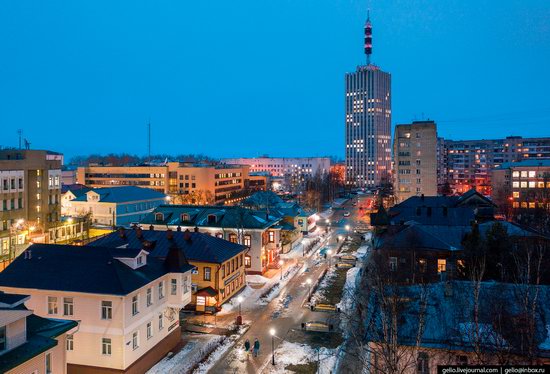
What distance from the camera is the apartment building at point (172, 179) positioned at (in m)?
116

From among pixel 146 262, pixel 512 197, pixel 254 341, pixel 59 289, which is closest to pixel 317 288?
pixel 254 341

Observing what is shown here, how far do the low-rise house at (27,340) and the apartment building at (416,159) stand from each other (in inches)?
3258

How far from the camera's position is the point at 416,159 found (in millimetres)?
92688

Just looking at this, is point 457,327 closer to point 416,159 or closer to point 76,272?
point 76,272

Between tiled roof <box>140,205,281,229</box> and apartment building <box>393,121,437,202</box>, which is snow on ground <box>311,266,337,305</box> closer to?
tiled roof <box>140,205,281,229</box>

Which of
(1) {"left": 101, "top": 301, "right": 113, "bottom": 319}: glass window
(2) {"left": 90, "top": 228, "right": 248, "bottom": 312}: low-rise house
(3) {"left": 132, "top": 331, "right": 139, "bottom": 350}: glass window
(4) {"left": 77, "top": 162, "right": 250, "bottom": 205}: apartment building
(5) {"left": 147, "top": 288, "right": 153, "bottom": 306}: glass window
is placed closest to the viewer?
(1) {"left": 101, "top": 301, "right": 113, "bottom": 319}: glass window

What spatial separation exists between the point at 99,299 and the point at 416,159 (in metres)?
80.2

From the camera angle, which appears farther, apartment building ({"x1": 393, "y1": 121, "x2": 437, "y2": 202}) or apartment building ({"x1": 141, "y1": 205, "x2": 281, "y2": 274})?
apartment building ({"x1": 393, "y1": 121, "x2": 437, "y2": 202})

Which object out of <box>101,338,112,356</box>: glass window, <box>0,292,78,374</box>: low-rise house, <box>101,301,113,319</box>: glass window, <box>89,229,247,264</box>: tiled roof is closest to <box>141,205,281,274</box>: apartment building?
<box>89,229,247,264</box>: tiled roof

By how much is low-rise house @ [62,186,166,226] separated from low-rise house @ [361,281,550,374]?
6249 centimetres

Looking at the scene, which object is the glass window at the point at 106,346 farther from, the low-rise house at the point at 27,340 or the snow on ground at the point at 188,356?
the low-rise house at the point at 27,340

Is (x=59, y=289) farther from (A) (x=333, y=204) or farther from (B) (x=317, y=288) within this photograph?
(A) (x=333, y=204)

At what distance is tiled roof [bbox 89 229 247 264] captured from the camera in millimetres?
35344

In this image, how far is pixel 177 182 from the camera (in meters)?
118
